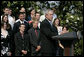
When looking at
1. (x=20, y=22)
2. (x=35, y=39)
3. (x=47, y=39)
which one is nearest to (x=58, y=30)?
(x=35, y=39)

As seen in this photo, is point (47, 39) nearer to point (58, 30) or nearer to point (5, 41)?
point (58, 30)

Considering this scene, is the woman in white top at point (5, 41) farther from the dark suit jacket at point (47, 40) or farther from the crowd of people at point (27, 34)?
the dark suit jacket at point (47, 40)

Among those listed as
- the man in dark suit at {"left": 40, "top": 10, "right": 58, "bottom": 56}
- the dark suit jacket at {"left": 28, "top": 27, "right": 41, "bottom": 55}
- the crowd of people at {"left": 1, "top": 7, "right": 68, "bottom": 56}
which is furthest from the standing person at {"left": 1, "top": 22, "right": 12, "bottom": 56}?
the man in dark suit at {"left": 40, "top": 10, "right": 58, "bottom": 56}

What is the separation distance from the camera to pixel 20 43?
11.0 meters

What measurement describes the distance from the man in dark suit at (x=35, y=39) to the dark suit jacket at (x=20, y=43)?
14cm

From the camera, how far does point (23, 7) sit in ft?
40.5

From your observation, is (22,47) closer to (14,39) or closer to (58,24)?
(14,39)

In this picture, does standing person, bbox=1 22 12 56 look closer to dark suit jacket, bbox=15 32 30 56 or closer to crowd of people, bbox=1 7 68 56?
crowd of people, bbox=1 7 68 56

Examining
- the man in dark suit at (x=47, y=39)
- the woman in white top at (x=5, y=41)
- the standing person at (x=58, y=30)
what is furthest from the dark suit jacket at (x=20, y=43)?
the standing person at (x=58, y=30)

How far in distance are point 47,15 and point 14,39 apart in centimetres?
121

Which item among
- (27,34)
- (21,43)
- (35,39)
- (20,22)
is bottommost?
(21,43)

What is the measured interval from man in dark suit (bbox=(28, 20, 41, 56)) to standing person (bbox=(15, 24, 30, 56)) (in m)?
0.14

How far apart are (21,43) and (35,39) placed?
1.37 ft

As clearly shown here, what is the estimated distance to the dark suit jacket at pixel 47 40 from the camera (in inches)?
408
